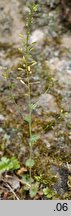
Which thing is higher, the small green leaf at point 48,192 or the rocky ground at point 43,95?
the rocky ground at point 43,95

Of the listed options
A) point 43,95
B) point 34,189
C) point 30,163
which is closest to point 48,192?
point 34,189

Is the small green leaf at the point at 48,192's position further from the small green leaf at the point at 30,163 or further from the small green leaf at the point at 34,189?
the small green leaf at the point at 30,163

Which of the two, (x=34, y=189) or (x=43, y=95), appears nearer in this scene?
(x=34, y=189)

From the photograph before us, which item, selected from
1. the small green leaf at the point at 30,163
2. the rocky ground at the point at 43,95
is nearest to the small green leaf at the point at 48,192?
the rocky ground at the point at 43,95

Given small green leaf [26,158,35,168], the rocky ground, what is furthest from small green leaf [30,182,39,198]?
small green leaf [26,158,35,168]

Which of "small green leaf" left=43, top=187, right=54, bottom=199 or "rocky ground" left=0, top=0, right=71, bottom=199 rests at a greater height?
"rocky ground" left=0, top=0, right=71, bottom=199

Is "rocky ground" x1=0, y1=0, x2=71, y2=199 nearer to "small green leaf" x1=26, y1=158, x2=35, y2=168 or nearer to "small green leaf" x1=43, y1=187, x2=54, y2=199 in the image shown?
"small green leaf" x1=43, y1=187, x2=54, y2=199

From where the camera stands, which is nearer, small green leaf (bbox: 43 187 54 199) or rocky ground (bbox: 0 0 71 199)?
small green leaf (bbox: 43 187 54 199)

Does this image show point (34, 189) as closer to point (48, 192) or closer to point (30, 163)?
point (48, 192)
